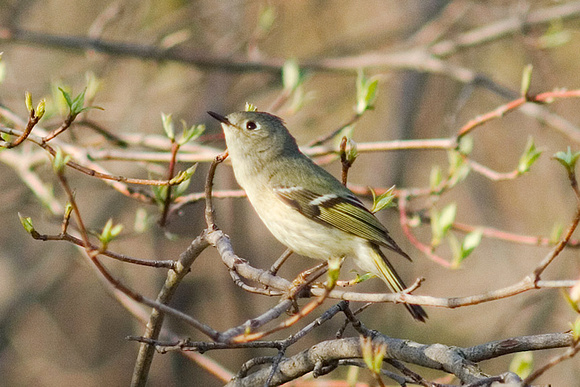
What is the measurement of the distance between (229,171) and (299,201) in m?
2.24

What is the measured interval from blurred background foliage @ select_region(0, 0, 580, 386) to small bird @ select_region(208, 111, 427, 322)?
102cm

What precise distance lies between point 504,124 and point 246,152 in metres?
4.09

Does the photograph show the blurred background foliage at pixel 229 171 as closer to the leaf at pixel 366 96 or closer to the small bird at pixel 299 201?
the small bird at pixel 299 201

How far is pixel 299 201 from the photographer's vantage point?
2.35 m

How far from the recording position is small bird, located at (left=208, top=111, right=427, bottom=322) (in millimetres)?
2215

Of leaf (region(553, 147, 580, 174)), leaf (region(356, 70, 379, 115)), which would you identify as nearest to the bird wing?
leaf (region(356, 70, 379, 115))

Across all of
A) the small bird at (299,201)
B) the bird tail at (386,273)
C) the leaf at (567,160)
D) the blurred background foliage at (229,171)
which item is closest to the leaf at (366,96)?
the small bird at (299,201)

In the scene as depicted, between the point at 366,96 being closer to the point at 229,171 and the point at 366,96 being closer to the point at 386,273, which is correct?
the point at 386,273

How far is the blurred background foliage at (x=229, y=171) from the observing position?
4102 millimetres

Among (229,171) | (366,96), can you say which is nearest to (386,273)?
(366,96)

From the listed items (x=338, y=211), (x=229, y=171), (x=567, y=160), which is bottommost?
(x=567, y=160)

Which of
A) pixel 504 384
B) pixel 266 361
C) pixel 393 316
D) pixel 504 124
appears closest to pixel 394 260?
pixel 393 316

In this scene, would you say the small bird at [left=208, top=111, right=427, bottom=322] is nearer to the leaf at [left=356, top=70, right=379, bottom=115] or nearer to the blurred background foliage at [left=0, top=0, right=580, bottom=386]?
the leaf at [left=356, top=70, right=379, bottom=115]

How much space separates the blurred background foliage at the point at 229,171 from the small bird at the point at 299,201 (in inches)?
40.3
